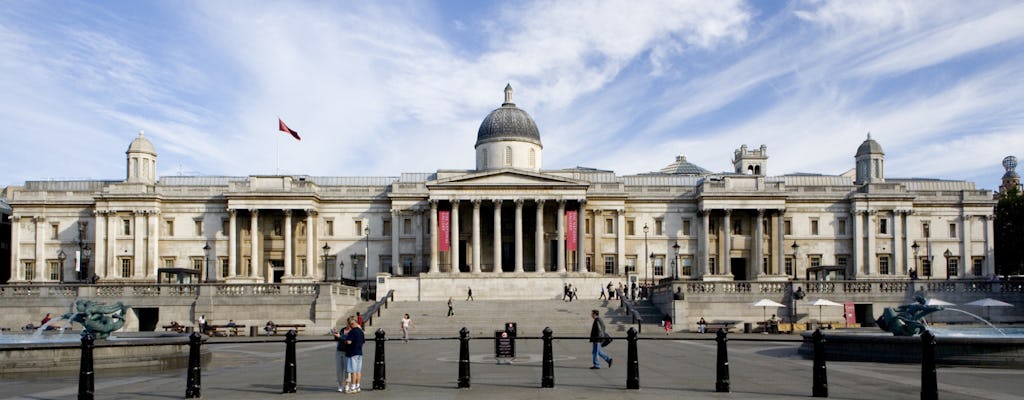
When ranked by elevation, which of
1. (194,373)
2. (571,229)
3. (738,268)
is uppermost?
(571,229)

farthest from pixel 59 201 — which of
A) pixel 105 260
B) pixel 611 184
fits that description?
pixel 611 184

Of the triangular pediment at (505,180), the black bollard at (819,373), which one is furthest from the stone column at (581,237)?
the black bollard at (819,373)

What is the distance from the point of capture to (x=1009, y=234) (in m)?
88.8

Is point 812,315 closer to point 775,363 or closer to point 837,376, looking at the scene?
point 775,363

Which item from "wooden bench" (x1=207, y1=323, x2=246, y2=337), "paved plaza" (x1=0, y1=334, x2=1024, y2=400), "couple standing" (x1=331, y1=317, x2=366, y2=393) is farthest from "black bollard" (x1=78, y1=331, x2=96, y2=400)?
"wooden bench" (x1=207, y1=323, x2=246, y2=337)

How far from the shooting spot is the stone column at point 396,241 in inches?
3270

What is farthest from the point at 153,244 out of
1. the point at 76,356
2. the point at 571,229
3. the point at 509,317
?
the point at 76,356

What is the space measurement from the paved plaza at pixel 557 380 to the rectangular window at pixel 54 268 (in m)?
59.4

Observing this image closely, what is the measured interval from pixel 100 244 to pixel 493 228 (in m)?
34.7

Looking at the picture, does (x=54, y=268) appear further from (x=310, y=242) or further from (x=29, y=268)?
(x=310, y=242)

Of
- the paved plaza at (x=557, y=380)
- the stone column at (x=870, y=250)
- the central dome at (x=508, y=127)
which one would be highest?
the central dome at (x=508, y=127)

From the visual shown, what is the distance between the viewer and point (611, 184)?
272 ft

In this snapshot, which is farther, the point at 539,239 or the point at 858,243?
the point at 858,243

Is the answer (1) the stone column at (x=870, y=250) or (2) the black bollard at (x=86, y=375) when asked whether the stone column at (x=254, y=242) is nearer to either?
(1) the stone column at (x=870, y=250)
